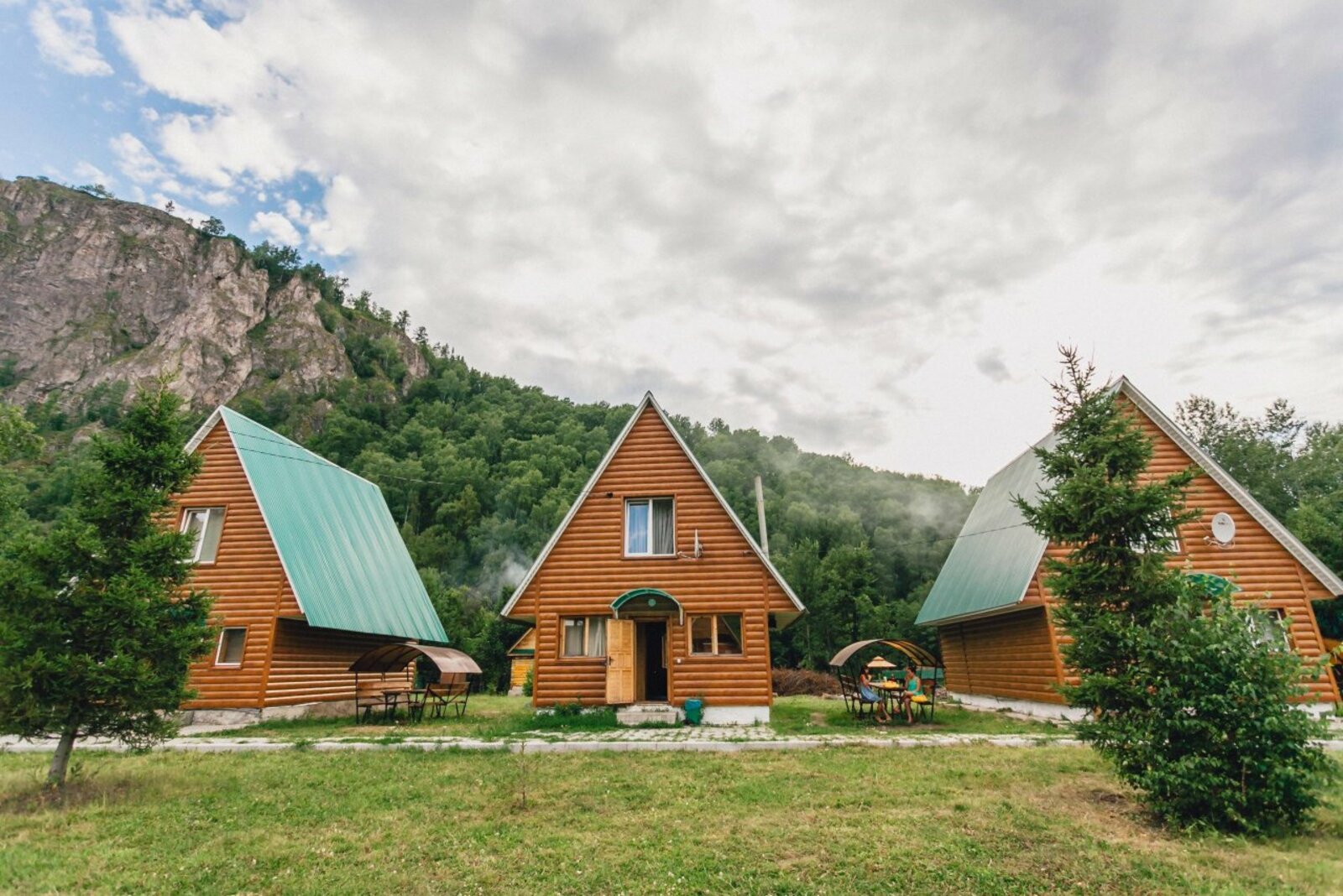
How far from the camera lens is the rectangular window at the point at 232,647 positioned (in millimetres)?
17859

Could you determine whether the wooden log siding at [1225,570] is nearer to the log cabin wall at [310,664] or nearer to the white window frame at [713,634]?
the white window frame at [713,634]

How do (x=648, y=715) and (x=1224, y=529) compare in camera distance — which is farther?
(x=1224, y=529)

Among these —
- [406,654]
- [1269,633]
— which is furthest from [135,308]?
[1269,633]

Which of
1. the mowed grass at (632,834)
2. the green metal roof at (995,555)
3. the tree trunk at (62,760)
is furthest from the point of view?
the green metal roof at (995,555)

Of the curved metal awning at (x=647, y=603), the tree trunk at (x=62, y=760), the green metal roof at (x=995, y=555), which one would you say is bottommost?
the tree trunk at (x=62, y=760)

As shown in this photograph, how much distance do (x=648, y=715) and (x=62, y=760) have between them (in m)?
10.7

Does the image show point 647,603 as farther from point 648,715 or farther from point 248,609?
point 248,609

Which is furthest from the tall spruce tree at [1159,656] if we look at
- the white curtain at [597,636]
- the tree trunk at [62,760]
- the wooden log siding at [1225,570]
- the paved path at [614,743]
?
the tree trunk at [62,760]

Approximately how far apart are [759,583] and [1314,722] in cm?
1125

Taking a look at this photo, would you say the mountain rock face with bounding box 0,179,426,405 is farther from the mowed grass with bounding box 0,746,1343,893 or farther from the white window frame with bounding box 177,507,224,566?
the mowed grass with bounding box 0,746,1343,893

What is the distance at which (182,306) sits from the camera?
3905 inches

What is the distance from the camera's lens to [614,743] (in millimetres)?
12633

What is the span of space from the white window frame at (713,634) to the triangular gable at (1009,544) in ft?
23.1

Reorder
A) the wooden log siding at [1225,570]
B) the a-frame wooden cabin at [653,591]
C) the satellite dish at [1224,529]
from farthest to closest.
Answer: the satellite dish at [1224,529], the wooden log siding at [1225,570], the a-frame wooden cabin at [653,591]
